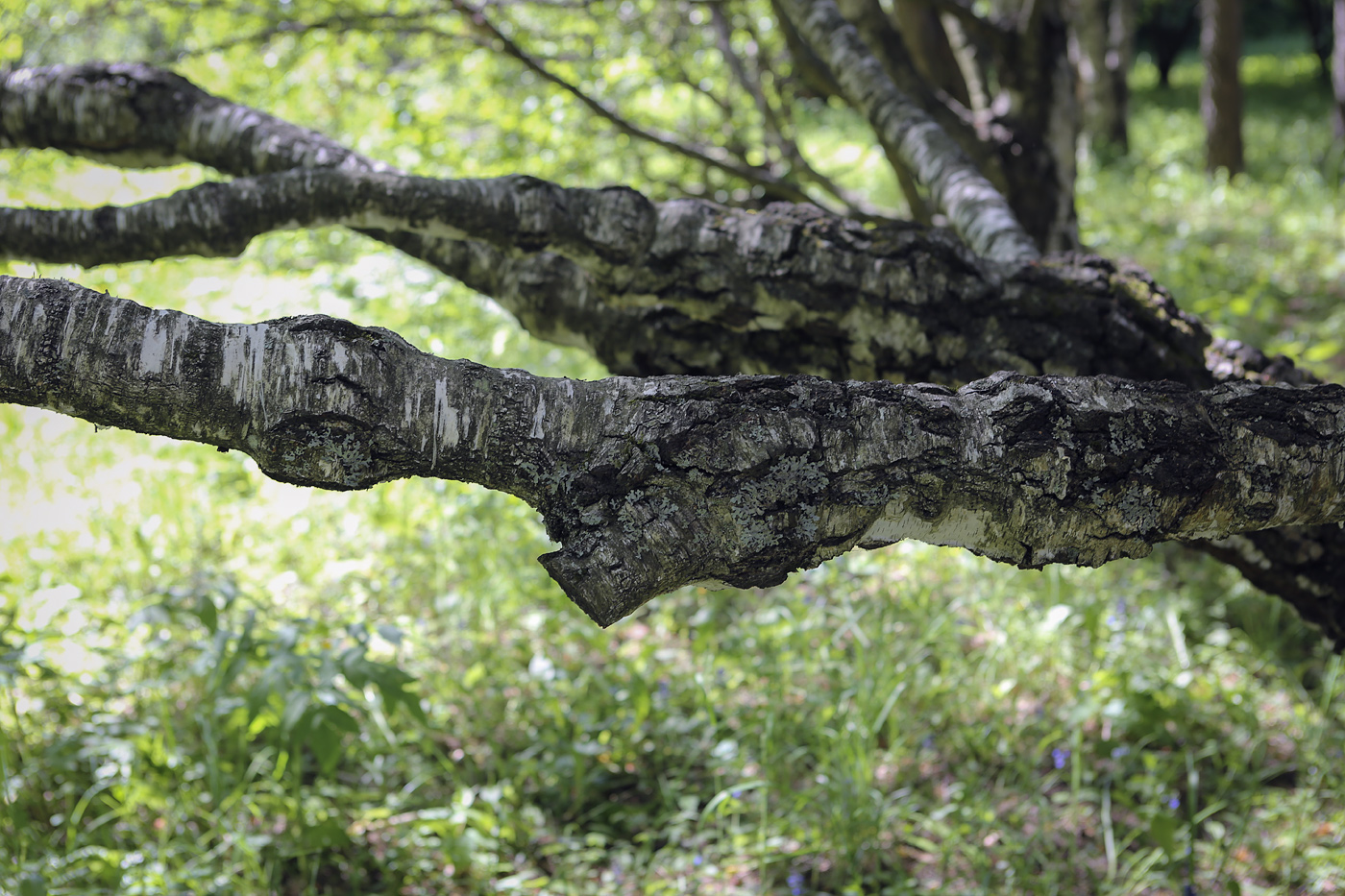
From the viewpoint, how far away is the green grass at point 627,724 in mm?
2291

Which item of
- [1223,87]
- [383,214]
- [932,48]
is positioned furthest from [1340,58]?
A: [383,214]

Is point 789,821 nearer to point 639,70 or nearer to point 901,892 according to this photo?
point 901,892

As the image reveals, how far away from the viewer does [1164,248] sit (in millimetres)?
6172

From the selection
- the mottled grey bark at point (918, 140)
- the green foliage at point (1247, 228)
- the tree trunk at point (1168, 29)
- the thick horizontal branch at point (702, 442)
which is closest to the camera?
the thick horizontal branch at point (702, 442)

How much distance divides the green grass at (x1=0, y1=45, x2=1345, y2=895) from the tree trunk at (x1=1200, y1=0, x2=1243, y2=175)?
5589 mm

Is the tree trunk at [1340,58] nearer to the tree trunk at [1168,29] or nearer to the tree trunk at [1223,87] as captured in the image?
the tree trunk at [1223,87]

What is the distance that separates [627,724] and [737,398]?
183 centimetres

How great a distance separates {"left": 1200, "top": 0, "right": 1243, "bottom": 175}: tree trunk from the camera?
7.99 meters

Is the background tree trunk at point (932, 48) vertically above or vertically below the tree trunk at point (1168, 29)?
below

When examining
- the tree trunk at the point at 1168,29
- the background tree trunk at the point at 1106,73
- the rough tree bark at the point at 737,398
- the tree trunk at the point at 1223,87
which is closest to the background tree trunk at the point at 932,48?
the rough tree bark at the point at 737,398

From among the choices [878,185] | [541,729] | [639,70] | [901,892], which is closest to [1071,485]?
[901,892]

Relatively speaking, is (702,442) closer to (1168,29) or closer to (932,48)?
(932,48)

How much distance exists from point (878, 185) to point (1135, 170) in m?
2.68

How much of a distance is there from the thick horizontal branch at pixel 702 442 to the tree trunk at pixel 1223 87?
8.36m
